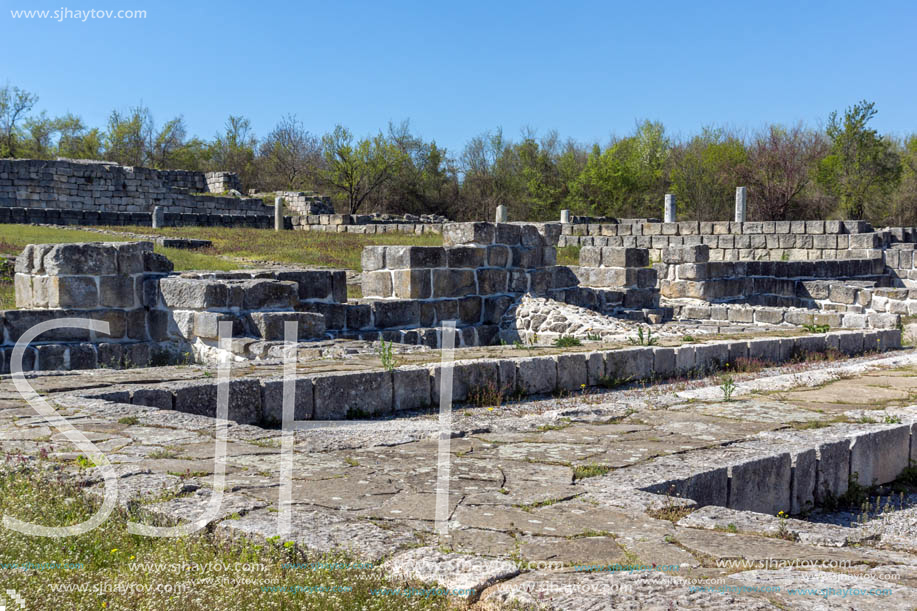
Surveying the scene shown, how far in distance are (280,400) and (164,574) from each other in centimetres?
366

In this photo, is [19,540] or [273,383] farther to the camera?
[273,383]

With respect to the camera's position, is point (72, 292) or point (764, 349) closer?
point (72, 292)

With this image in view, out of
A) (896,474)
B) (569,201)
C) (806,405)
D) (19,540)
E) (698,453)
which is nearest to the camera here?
(19,540)

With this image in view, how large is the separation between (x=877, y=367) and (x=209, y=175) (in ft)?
107

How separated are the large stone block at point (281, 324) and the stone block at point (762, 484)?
5462 millimetres

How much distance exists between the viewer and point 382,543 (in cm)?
324

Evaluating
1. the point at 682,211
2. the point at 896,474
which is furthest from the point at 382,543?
the point at 682,211

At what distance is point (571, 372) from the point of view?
8188 mm

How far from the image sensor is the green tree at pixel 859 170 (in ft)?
128

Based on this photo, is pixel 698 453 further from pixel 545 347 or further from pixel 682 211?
pixel 682 211

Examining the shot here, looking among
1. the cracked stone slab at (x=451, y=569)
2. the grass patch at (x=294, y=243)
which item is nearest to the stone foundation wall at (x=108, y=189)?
the grass patch at (x=294, y=243)

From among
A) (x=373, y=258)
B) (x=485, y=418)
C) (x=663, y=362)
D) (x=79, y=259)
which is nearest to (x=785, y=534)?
(x=485, y=418)

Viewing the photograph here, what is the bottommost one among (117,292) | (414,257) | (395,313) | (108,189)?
(395,313)

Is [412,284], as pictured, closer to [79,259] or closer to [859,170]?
[79,259]
